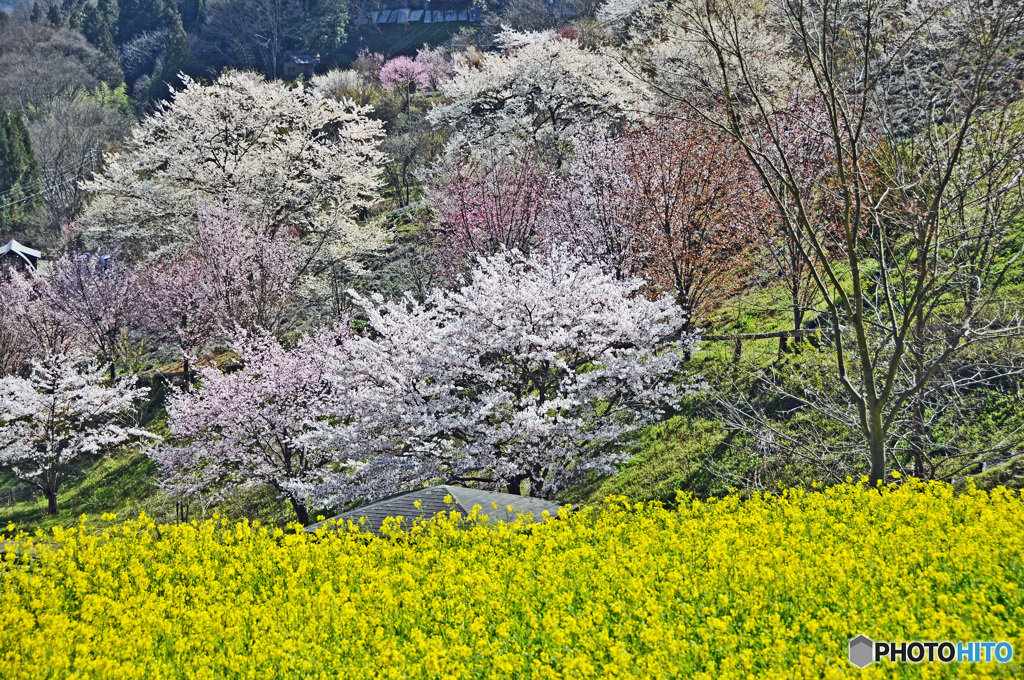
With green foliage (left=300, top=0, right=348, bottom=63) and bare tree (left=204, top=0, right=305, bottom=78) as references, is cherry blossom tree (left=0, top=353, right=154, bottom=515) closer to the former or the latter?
bare tree (left=204, top=0, right=305, bottom=78)

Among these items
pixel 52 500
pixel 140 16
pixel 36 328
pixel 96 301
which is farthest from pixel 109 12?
pixel 52 500

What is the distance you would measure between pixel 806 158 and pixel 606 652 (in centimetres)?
1365

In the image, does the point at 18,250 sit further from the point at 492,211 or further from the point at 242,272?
the point at 492,211

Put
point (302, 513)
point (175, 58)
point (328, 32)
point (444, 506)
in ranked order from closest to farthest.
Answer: point (444, 506) < point (302, 513) < point (175, 58) < point (328, 32)

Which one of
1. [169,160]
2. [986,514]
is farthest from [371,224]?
[986,514]

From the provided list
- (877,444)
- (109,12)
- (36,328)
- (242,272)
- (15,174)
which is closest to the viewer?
(877,444)

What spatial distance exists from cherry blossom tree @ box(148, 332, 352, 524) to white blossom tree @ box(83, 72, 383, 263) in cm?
1003

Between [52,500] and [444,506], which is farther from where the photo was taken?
[52,500]

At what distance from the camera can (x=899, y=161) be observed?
8461 millimetres

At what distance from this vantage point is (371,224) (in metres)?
31.8

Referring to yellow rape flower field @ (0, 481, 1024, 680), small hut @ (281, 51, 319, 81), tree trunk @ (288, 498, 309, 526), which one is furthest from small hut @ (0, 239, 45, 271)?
yellow rape flower field @ (0, 481, 1024, 680)

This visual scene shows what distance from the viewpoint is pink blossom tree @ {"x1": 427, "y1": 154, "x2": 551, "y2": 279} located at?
2336 centimetres

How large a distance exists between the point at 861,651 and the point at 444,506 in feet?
19.6

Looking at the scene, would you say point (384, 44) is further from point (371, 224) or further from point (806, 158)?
point (806, 158)
